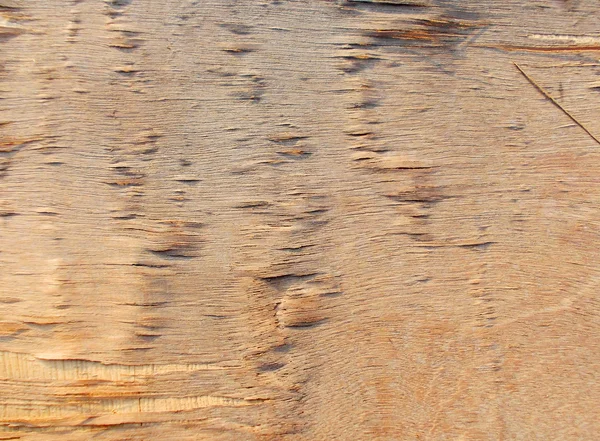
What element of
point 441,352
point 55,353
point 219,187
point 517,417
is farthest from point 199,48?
point 517,417

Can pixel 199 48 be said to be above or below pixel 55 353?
above

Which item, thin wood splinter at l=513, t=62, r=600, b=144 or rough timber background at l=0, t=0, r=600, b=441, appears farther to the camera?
thin wood splinter at l=513, t=62, r=600, b=144

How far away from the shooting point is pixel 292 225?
0.87m

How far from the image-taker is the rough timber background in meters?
0.83

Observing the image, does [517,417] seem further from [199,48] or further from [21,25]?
[21,25]

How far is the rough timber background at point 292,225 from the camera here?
83cm

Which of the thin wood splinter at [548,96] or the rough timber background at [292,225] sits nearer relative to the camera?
the rough timber background at [292,225]

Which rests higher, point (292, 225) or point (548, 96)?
point (548, 96)

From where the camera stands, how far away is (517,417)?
0.87 m

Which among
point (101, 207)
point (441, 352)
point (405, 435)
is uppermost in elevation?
point (101, 207)

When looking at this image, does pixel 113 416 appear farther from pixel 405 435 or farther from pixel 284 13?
pixel 284 13

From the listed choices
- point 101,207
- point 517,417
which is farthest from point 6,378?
point 517,417

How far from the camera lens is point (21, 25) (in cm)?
86

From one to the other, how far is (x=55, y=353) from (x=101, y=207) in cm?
23
